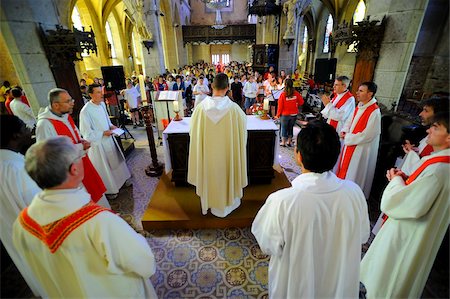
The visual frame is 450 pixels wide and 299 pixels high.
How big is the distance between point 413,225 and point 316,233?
107 cm

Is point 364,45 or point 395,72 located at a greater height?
point 364,45

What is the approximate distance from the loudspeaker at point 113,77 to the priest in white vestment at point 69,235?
696 cm

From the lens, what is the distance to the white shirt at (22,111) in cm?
464

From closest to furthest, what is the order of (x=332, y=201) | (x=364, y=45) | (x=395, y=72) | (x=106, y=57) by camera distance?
(x=332, y=201) → (x=395, y=72) → (x=364, y=45) → (x=106, y=57)

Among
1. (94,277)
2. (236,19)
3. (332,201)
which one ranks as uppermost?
(236,19)

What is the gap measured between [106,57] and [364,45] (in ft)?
55.0

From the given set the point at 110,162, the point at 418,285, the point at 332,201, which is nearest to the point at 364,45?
the point at 418,285

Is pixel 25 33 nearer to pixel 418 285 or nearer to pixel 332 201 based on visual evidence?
pixel 332 201

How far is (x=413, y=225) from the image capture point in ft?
5.82

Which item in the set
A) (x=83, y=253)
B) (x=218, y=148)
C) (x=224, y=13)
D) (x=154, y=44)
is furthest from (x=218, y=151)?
(x=224, y=13)

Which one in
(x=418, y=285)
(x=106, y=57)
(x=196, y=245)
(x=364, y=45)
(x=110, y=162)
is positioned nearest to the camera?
(x=418, y=285)

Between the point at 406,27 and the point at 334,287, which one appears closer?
the point at 334,287

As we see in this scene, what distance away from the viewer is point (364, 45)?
4590 mm

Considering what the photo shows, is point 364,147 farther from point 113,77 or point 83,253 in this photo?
point 113,77
